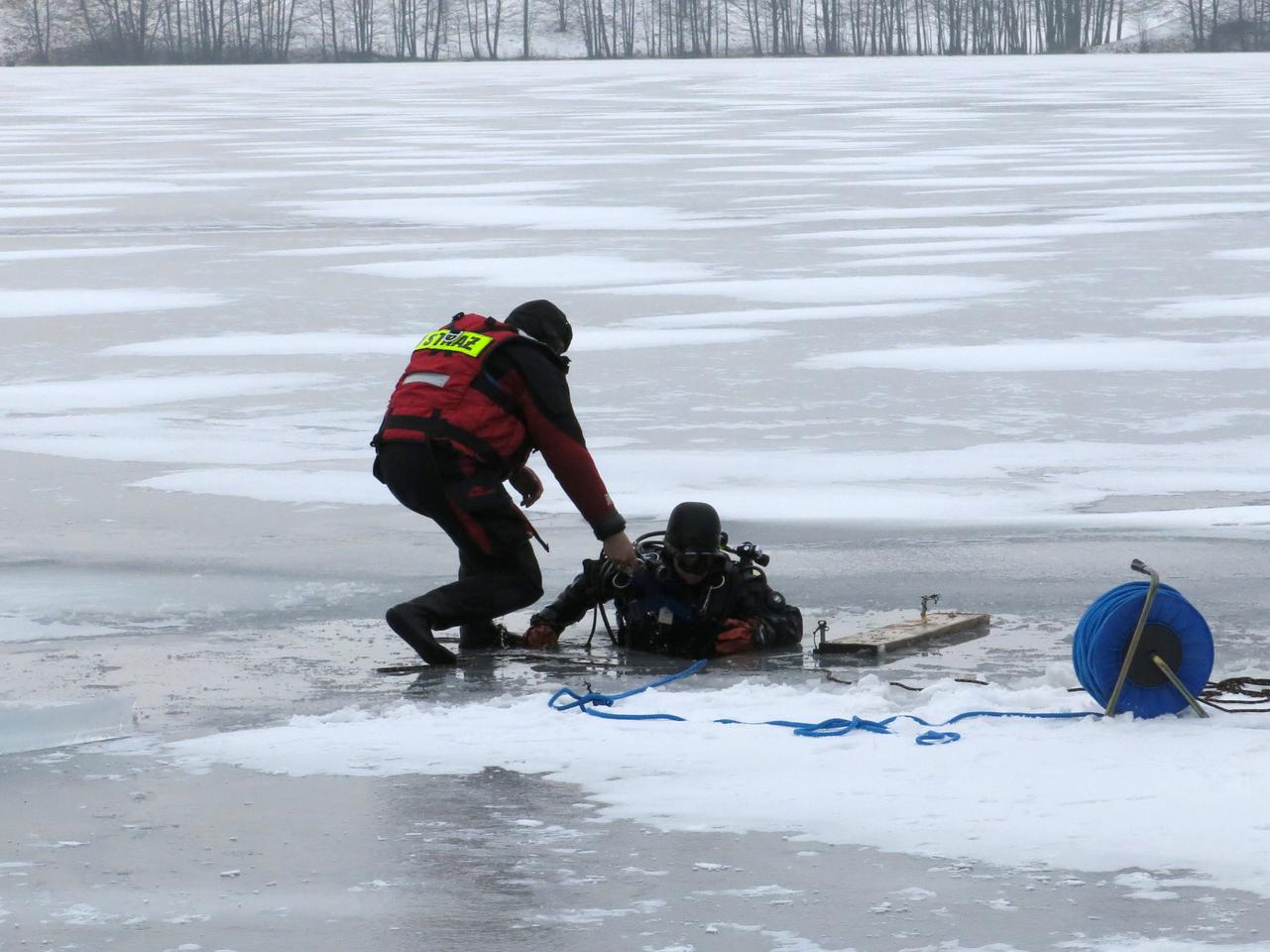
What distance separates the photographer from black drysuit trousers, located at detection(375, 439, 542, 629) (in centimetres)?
577

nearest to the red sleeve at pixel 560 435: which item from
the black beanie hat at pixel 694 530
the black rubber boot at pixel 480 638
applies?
the black beanie hat at pixel 694 530

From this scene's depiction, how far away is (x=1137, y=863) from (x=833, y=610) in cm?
250

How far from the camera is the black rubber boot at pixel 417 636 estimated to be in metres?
5.66

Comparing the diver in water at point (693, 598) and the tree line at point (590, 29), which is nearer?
the diver in water at point (693, 598)

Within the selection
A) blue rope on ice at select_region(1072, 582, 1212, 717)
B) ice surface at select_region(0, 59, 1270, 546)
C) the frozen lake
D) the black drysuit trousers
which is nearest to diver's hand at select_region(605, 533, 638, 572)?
the frozen lake

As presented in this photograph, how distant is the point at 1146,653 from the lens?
4.78 m

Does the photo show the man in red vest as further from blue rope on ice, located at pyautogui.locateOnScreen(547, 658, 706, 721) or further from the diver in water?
blue rope on ice, located at pyautogui.locateOnScreen(547, 658, 706, 721)

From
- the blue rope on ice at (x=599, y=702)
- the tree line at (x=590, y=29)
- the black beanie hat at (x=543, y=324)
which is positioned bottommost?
the blue rope on ice at (x=599, y=702)

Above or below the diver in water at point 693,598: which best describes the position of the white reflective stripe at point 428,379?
above

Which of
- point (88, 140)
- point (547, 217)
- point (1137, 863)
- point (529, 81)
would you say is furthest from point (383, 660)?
point (529, 81)

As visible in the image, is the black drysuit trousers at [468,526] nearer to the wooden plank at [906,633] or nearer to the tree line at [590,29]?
the wooden plank at [906,633]

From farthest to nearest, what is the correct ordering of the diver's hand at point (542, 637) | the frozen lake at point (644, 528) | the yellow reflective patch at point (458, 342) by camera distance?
the diver's hand at point (542, 637) < the yellow reflective patch at point (458, 342) < the frozen lake at point (644, 528)

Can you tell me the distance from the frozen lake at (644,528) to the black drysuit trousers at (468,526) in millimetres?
206

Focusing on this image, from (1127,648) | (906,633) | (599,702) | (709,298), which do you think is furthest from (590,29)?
(1127,648)
